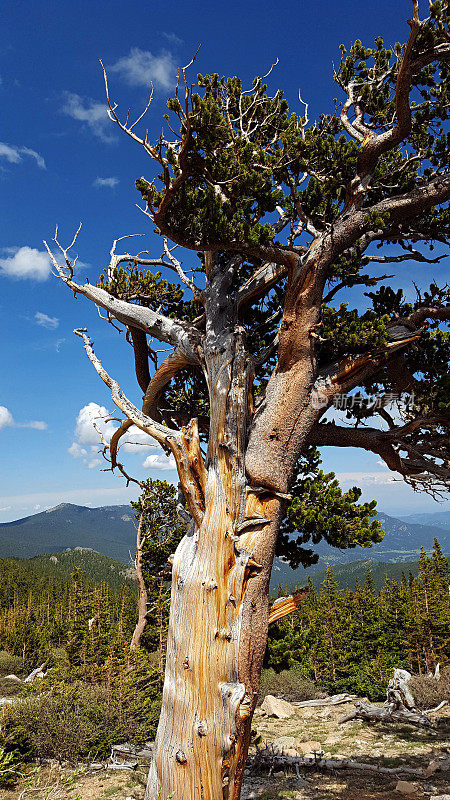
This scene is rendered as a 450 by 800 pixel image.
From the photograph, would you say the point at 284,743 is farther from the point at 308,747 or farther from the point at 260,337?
the point at 260,337

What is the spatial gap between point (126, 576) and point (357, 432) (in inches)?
5778

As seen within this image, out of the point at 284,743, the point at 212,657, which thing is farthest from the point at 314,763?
the point at 212,657

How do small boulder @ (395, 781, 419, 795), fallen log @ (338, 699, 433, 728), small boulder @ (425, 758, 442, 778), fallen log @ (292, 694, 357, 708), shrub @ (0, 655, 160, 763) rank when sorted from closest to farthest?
1. small boulder @ (395, 781, 419, 795)
2. small boulder @ (425, 758, 442, 778)
3. shrub @ (0, 655, 160, 763)
4. fallen log @ (338, 699, 433, 728)
5. fallen log @ (292, 694, 357, 708)

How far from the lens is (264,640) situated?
15.4 ft

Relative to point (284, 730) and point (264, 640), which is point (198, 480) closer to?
point (264, 640)

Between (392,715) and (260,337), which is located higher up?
(260,337)

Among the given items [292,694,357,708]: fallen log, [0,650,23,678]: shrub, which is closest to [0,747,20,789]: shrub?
[292,694,357,708]: fallen log

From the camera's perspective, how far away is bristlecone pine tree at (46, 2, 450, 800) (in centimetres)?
434

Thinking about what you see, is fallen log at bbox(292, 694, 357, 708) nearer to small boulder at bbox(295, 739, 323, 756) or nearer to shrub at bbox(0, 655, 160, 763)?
small boulder at bbox(295, 739, 323, 756)

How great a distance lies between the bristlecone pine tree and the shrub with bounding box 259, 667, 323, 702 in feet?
88.0

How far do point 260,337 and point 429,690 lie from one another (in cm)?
2064

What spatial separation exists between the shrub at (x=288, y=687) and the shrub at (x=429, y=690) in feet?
29.2

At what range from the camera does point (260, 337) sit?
760cm

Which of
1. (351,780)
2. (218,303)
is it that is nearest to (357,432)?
(218,303)
